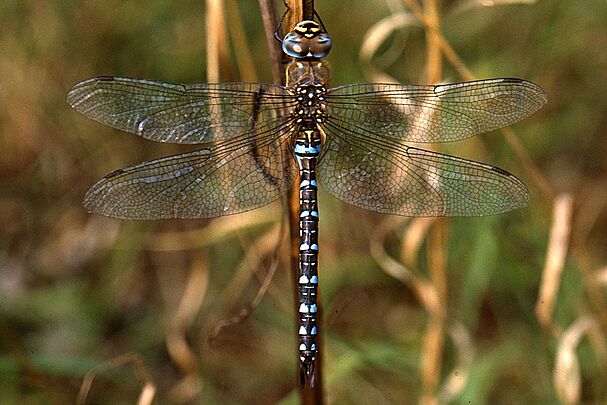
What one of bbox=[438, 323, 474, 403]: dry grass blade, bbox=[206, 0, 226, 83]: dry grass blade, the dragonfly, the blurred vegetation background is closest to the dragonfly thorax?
the dragonfly

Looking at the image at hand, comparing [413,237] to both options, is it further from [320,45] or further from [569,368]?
[320,45]

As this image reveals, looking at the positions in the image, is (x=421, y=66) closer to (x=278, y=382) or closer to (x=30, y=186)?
(x=278, y=382)

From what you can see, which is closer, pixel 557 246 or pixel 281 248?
pixel 557 246

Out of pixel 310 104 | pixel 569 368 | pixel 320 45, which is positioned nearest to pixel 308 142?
pixel 310 104

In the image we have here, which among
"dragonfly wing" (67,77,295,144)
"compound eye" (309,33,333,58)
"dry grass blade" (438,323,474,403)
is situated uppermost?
"compound eye" (309,33,333,58)

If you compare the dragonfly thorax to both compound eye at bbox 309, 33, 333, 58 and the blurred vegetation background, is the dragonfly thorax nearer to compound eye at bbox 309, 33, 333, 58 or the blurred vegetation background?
compound eye at bbox 309, 33, 333, 58

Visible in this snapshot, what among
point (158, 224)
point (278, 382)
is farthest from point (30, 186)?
point (278, 382)
